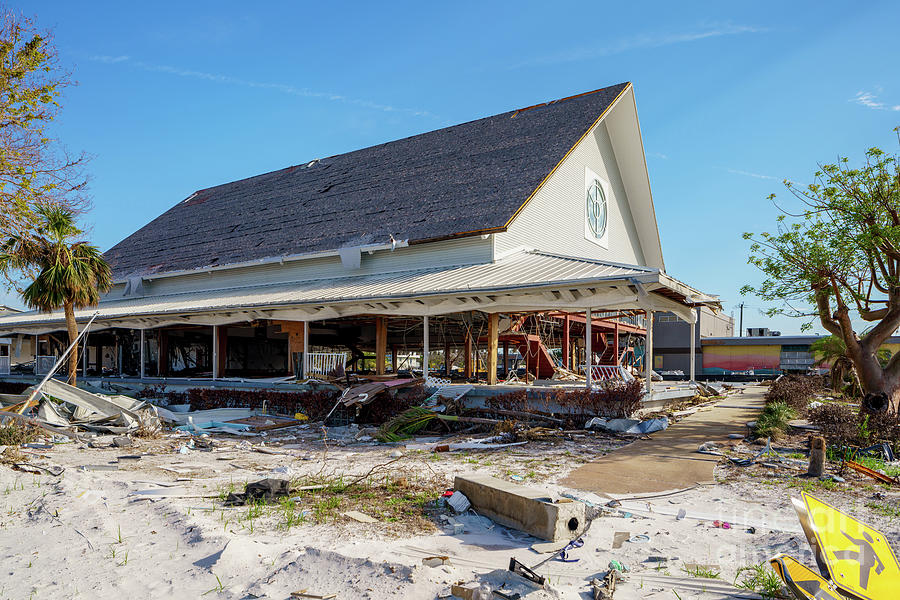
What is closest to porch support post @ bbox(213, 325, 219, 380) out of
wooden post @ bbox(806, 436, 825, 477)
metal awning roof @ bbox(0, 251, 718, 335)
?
metal awning roof @ bbox(0, 251, 718, 335)

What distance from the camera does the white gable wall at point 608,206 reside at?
18.6 metres

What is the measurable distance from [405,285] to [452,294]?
233 cm

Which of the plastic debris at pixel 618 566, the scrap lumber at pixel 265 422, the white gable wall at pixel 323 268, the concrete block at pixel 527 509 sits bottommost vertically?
the scrap lumber at pixel 265 422

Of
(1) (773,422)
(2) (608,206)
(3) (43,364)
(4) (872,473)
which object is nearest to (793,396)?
(1) (773,422)

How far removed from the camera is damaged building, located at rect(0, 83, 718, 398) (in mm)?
15258

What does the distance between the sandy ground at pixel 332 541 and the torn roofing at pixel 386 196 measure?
10.9 m

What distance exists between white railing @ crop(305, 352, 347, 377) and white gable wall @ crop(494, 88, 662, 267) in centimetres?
629

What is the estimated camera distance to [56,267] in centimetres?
1736

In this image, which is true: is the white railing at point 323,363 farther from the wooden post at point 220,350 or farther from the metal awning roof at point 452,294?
the wooden post at point 220,350

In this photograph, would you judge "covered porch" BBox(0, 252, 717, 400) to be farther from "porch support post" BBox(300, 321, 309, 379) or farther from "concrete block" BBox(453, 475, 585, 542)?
"concrete block" BBox(453, 475, 585, 542)

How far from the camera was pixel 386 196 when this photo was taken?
21.9 metres

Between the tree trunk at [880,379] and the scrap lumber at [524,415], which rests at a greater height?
the tree trunk at [880,379]

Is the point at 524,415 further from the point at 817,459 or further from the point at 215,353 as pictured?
the point at 215,353

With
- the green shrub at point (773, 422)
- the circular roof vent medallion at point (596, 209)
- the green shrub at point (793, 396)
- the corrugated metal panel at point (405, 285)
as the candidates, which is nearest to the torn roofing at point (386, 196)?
the corrugated metal panel at point (405, 285)
